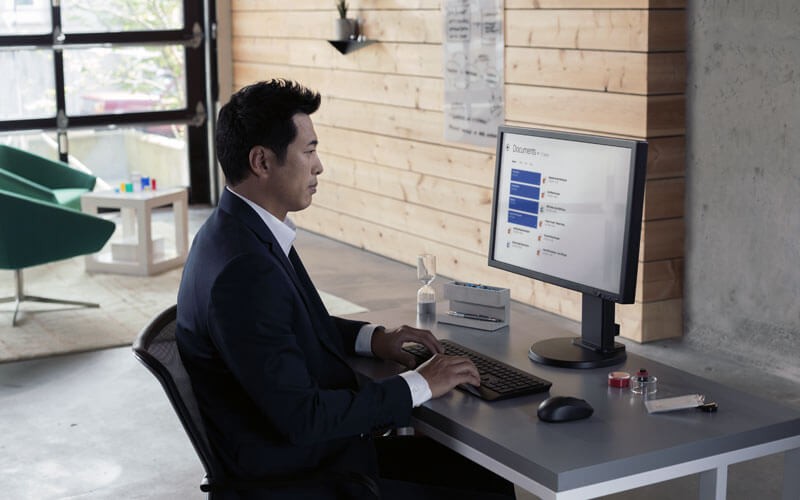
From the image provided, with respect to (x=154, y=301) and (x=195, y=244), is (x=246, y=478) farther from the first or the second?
(x=154, y=301)

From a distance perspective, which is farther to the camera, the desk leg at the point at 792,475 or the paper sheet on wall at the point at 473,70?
the paper sheet on wall at the point at 473,70

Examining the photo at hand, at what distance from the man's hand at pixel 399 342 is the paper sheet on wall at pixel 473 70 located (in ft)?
11.1

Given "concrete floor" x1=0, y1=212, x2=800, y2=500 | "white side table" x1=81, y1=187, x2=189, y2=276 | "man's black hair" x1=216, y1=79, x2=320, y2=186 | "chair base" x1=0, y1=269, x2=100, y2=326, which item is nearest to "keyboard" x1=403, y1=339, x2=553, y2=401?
"man's black hair" x1=216, y1=79, x2=320, y2=186

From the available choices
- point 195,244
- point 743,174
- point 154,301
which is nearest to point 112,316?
point 154,301

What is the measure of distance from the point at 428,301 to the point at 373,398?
2.58 ft

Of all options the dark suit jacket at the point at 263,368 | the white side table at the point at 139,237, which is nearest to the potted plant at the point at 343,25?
the white side table at the point at 139,237

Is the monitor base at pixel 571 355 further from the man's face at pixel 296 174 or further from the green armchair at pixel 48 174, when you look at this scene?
the green armchair at pixel 48 174

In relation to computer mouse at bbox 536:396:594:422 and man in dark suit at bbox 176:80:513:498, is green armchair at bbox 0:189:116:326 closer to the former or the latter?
man in dark suit at bbox 176:80:513:498

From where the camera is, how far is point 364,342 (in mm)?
2619

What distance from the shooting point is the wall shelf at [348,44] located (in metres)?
7.02

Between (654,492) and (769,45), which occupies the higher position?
(769,45)

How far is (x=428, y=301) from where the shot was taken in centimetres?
290

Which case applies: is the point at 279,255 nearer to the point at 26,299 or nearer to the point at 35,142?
the point at 26,299

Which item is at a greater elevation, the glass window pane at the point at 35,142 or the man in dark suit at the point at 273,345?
the man in dark suit at the point at 273,345
